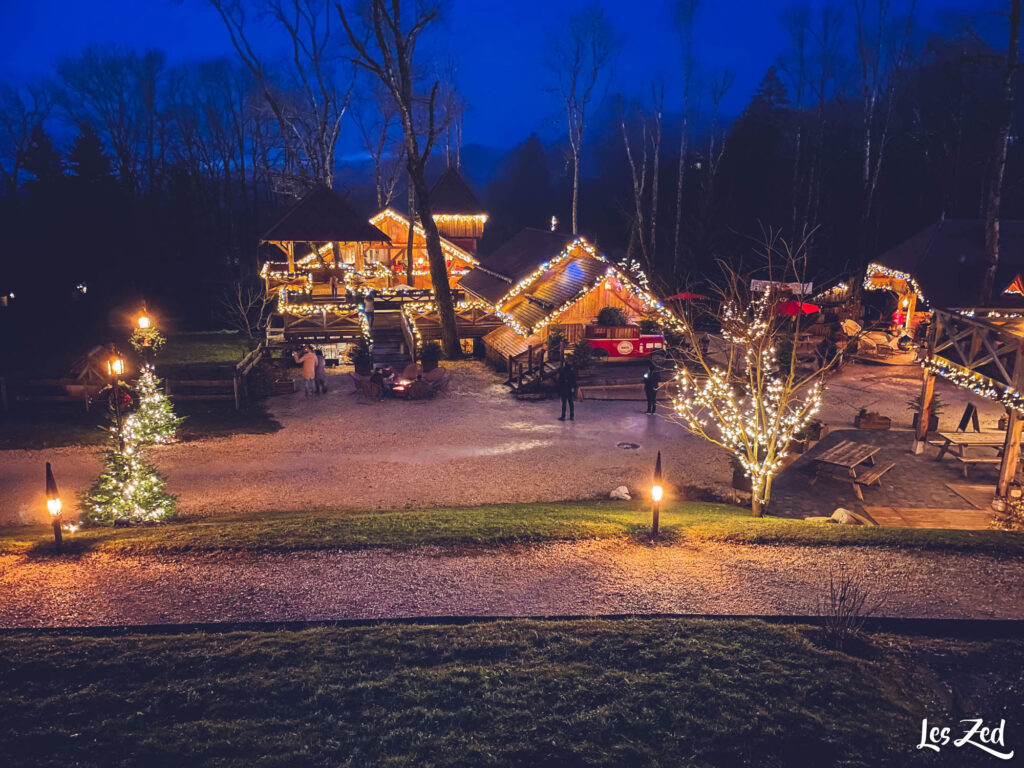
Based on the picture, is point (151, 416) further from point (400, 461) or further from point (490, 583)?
point (490, 583)

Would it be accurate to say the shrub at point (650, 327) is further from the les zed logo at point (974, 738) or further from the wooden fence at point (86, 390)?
the les zed logo at point (974, 738)

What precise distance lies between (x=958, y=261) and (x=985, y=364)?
1519cm


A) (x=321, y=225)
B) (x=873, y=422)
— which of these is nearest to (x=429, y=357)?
(x=321, y=225)

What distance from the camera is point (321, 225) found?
95.6 ft

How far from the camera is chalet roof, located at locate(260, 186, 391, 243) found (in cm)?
2845

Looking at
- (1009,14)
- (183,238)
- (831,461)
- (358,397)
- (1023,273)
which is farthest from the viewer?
(183,238)

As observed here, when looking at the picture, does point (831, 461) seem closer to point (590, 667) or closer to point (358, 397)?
point (590, 667)

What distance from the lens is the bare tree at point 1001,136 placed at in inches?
757

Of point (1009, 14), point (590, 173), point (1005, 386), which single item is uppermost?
point (590, 173)

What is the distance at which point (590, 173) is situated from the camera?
270 ft

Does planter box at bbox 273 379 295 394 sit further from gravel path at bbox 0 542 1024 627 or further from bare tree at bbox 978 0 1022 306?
bare tree at bbox 978 0 1022 306

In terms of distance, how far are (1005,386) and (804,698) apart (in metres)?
9.76

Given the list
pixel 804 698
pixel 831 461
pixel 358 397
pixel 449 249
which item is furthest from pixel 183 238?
pixel 804 698

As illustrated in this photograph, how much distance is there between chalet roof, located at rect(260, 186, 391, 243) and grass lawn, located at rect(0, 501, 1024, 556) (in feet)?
63.3
